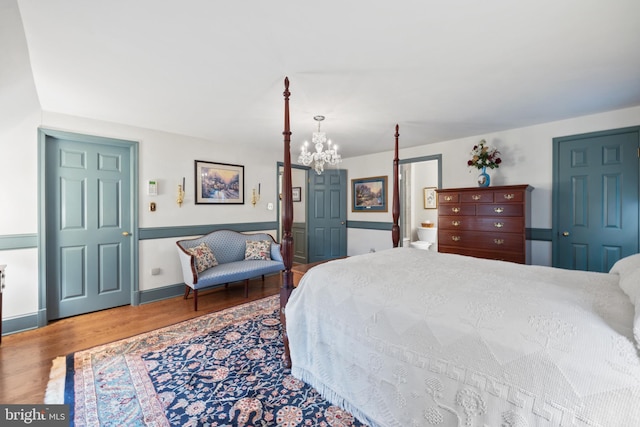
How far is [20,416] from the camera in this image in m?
1.59

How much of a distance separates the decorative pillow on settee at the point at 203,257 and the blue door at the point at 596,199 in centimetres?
446

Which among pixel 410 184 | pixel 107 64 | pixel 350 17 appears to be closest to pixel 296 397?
pixel 350 17

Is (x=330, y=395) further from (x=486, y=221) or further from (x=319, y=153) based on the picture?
(x=486, y=221)

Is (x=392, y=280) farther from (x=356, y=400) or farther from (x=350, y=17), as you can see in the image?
(x=350, y=17)

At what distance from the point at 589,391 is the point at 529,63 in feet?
7.02

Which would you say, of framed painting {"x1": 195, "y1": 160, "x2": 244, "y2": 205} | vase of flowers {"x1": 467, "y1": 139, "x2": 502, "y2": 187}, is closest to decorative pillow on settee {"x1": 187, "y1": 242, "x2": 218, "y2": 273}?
framed painting {"x1": 195, "y1": 160, "x2": 244, "y2": 205}

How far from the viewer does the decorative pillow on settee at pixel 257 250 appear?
425cm

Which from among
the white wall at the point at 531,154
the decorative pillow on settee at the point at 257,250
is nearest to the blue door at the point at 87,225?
the decorative pillow on settee at the point at 257,250

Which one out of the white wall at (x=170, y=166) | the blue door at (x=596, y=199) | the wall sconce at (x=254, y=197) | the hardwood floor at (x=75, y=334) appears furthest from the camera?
the wall sconce at (x=254, y=197)

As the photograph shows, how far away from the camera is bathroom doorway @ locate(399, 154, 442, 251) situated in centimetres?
623

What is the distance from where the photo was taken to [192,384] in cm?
197

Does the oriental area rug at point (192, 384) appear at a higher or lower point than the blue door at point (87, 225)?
lower

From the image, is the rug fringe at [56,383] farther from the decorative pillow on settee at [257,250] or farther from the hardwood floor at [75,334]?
the decorative pillow on settee at [257,250]

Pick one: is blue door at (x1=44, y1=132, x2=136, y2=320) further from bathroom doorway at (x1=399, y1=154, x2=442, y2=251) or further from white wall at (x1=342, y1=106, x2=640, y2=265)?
bathroom doorway at (x1=399, y1=154, x2=442, y2=251)
